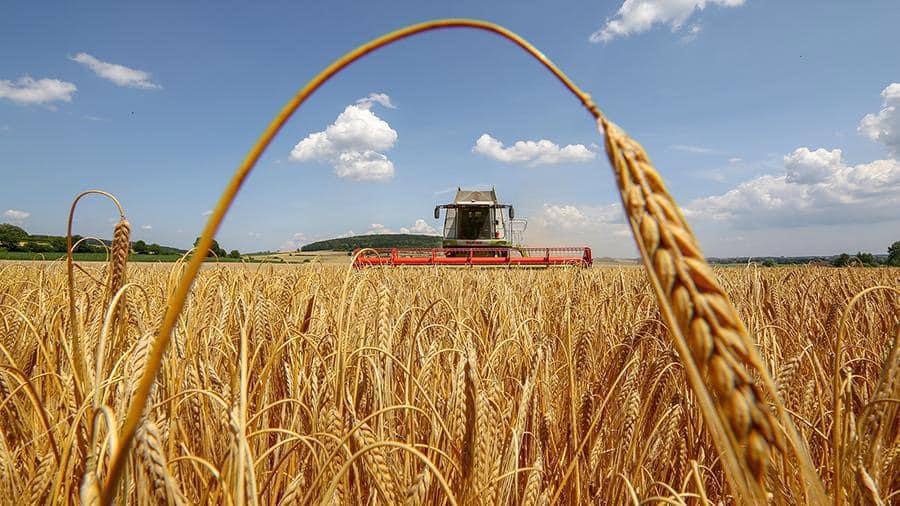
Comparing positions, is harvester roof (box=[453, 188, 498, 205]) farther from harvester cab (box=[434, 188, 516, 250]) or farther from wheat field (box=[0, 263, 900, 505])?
wheat field (box=[0, 263, 900, 505])

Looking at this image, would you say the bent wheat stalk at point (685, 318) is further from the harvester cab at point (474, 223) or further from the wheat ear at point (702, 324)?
the harvester cab at point (474, 223)

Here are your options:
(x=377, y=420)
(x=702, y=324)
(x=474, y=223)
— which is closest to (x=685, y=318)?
(x=702, y=324)

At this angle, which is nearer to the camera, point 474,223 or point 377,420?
point 377,420

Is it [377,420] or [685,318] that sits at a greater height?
[685,318]

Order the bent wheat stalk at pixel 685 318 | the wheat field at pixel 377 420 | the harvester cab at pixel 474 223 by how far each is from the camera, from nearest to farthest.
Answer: the bent wheat stalk at pixel 685 318 → the wheat field at pixel 377 420 → the harvester cab at pixel 474 223

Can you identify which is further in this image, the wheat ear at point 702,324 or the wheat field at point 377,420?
the wheat field at point 377,420

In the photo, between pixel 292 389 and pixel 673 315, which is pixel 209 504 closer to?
pixel 292 389

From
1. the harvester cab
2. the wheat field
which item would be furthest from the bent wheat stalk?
the harvester cab

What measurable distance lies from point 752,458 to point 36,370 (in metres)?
2.42

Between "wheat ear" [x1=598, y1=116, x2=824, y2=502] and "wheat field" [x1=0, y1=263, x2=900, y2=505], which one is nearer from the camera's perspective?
"wheat ear" [x1=598, y1=116, x2=824, y2=502]

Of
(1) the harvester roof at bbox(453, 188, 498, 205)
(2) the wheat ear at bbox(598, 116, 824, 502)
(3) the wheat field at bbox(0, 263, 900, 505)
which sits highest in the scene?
(1) the harvester roof at bbox(453, 188, 498, 205)

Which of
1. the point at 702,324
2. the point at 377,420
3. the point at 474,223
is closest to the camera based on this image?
the point at 702,324

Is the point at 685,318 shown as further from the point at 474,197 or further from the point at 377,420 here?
the point at 474,197

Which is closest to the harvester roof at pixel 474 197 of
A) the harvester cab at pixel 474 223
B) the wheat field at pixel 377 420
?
the harvester cab at pixel 474 223
